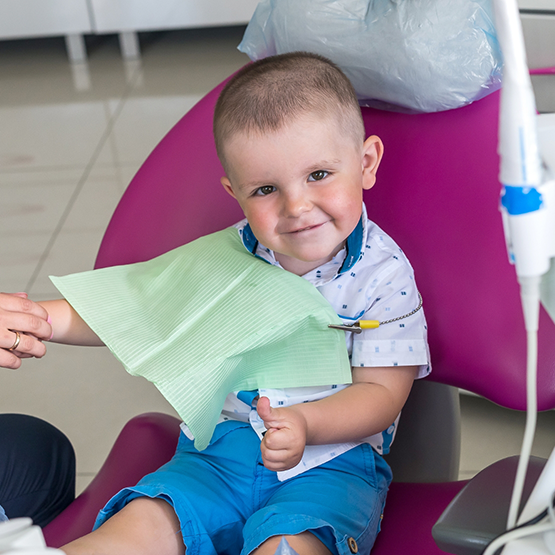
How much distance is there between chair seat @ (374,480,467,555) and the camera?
77 cm

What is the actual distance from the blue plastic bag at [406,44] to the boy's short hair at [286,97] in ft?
0.11

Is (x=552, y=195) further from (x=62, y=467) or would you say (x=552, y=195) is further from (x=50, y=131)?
(x=50, y=131)

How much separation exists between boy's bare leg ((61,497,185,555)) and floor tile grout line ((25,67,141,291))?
1.36 m

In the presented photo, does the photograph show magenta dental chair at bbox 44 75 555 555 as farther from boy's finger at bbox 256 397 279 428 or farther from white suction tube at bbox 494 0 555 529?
white suction tube at bbox 494 0 555 529

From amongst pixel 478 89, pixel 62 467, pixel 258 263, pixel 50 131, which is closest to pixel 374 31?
pixel 478 89

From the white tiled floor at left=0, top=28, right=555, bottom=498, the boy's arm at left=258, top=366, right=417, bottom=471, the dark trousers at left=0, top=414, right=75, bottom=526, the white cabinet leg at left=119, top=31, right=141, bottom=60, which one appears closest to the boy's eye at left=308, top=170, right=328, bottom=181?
the boy's arm at left=258, top=366, right=417, bottom=471

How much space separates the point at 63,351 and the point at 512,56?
5.32 feet

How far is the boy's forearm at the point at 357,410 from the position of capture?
77 centimetres

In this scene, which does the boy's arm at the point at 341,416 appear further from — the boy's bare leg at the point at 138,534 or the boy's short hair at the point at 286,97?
the boy's short hair at the point at 286,97

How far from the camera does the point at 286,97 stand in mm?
808

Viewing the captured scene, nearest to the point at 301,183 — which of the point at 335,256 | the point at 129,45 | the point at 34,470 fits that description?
the point at 335,256

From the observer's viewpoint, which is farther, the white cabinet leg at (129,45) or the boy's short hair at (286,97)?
the white cabinet leg at (129,45)

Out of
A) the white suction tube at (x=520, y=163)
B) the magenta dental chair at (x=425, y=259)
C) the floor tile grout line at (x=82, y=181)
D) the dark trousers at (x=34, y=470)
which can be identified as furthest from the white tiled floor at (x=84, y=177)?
the white suction tube at (x=520, y=163)

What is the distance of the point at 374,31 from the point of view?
860 mm
